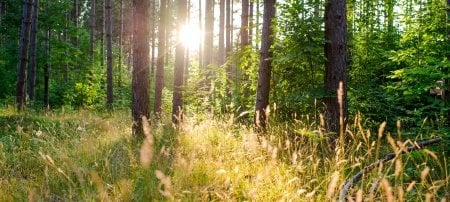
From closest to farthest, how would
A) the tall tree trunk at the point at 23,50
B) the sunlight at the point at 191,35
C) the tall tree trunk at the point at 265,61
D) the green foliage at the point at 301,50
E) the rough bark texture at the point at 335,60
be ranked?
the rough bark texture at the point at 335,60
the green foliage at the point at 301,50
the tall tree trunk at the point at 265,61
the tall tree trunk at the point at 23,50
the sunlight at the point at 191,35

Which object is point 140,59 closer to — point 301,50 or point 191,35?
point 301,50

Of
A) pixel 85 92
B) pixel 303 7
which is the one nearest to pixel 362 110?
pixel 303 7

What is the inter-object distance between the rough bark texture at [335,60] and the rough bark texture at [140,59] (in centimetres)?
314

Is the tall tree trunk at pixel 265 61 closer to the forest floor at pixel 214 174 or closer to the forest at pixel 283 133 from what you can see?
the forest at pixel 283 133

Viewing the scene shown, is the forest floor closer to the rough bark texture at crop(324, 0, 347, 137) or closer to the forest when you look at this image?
the forest

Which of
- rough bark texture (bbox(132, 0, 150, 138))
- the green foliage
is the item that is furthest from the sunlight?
the green foliage

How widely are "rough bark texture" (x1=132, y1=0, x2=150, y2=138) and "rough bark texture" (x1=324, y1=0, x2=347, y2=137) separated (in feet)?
10.3

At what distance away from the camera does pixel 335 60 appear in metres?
6.52

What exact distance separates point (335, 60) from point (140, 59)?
11.0 feet

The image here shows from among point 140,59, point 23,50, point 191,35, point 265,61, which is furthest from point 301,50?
point 191,35

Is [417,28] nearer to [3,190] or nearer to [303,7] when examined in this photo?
[303,7]

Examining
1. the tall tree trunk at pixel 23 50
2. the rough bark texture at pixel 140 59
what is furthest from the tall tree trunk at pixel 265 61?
the tall tree trunk at pixel 23 50

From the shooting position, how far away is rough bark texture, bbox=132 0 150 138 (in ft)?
23.3

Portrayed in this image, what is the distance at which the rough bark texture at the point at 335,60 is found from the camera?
6.46 meters
